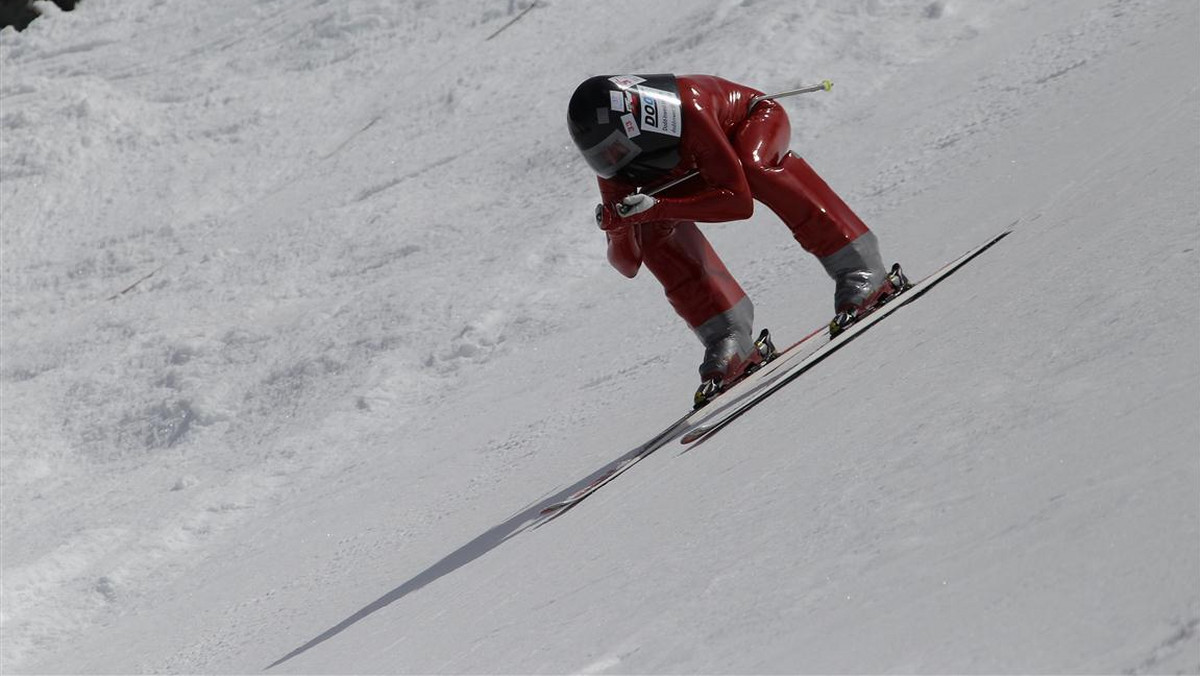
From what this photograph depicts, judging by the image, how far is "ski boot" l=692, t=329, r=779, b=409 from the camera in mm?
6121

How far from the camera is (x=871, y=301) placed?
5914 mm

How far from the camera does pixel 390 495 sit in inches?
289

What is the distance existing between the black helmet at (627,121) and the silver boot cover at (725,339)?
29.9 inches

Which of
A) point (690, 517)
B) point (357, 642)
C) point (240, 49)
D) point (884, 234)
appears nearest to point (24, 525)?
point (357, 642)

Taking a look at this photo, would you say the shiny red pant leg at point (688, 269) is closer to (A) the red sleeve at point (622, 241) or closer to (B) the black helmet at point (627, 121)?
(A) the red sleeve at point (622, 241)

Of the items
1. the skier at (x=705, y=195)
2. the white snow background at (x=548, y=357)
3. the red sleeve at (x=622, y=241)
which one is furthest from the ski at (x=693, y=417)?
the red sleeve at (x=622, y=241)

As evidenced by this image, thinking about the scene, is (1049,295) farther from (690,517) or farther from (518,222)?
(518,222)

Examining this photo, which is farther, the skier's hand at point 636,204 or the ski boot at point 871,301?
the ski boot at point 871,301

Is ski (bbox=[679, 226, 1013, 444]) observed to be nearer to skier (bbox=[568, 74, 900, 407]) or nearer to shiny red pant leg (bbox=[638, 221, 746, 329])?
skier (bbox=[568, 74, 900, 407])

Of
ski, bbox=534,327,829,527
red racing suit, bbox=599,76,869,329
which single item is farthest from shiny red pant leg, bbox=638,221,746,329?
ski, bbox=534,327,829,527

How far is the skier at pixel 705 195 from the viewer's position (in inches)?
225

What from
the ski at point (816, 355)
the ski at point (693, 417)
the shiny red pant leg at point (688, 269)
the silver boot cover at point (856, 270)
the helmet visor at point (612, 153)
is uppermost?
the helmet visor at point (612, 153)

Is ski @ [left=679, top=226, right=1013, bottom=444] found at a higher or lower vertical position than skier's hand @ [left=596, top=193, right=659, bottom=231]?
lower

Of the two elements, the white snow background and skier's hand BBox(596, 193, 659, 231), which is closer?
the white snow background
